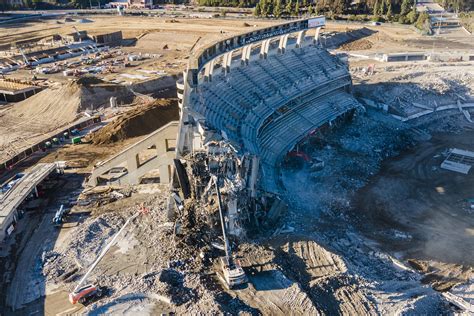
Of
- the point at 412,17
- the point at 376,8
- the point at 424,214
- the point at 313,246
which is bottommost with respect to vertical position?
the point at 424,214

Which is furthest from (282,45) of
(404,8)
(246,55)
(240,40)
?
(404,8)

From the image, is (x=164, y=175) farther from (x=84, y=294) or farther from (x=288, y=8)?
(x=288, y=8)

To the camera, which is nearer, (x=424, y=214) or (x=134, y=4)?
(x=424, y=214)

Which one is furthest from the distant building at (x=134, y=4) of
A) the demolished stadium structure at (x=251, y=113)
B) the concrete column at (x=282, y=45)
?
the concrete column at (x=282, y=45)

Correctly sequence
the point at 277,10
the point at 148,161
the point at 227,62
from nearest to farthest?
the point at 148,161, the point at 227,62, the point at 277,10

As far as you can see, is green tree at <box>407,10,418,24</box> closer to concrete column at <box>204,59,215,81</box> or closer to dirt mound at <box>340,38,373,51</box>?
dirt mound at <box>340,38,373,51</box>

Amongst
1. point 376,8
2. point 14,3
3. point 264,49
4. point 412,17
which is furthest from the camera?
point 14,3

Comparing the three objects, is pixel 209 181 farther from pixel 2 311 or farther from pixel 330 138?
pixel 330 138

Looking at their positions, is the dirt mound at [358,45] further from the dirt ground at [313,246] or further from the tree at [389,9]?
the dirt ground at [313,246]

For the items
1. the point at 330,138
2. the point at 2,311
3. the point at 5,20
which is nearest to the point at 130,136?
the point at 330,138
